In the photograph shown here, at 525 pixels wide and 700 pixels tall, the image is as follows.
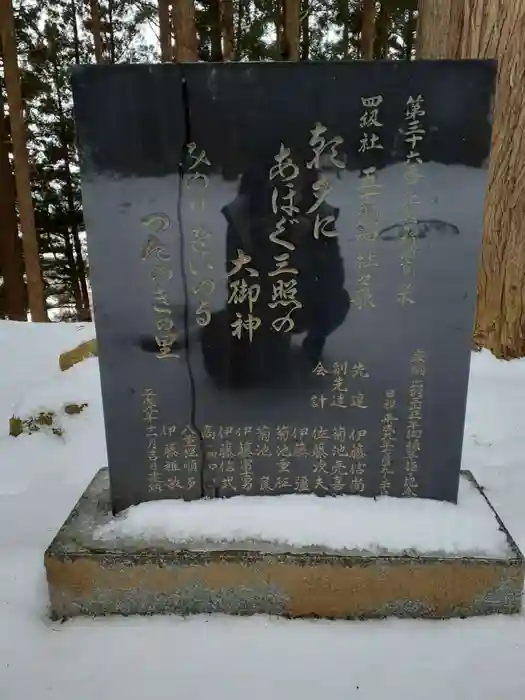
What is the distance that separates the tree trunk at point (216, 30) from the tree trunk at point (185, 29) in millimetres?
2414

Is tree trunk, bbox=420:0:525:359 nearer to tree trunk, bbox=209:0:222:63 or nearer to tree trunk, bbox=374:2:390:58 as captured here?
tree trunk, bbox=209:0:222:63

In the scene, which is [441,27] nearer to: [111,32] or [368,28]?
[368,28]

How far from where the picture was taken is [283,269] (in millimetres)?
1625

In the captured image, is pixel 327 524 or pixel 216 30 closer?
pixel 327 524

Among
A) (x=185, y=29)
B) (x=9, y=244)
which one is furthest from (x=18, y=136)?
(x=185, y=29)

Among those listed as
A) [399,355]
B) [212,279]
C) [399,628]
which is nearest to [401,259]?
[399,355]

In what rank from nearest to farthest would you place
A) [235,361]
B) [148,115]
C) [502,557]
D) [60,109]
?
[148,115], [502,557], [235,361], [60,109]

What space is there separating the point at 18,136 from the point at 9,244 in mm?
1871

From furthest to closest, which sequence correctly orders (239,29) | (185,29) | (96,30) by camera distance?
(239,29) < (96,30) < (185,29)

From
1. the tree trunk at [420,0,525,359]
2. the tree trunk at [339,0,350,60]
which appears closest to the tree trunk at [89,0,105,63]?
the tree trunk at [339,0,350,60]

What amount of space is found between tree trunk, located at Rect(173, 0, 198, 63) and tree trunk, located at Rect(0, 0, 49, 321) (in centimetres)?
210

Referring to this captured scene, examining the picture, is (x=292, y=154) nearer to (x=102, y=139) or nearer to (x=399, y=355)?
(x=102, y=139)

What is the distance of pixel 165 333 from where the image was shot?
1.67 meters

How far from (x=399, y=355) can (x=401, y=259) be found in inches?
11.7
